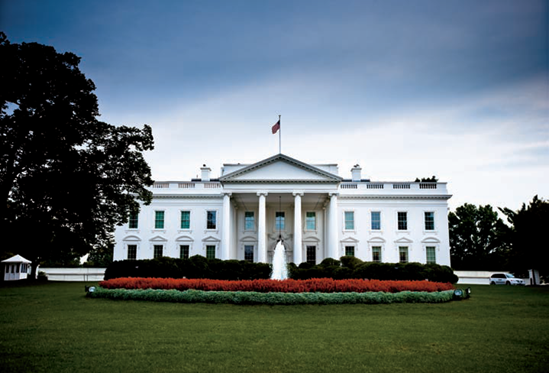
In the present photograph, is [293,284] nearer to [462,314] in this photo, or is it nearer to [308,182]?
[462,314]

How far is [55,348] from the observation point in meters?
8.62

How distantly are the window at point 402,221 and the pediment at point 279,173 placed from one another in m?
8.49

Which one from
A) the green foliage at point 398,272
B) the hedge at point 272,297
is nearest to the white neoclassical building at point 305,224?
the green foliage at point 398,272

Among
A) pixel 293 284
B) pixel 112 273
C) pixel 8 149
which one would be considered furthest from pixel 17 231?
pixel 293 284

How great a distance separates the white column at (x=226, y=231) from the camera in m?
35.1

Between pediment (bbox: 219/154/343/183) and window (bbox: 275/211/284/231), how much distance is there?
18.4 feet

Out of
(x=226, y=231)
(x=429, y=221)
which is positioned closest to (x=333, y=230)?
(x=226, y=231)

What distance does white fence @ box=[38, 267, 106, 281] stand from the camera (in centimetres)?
4216

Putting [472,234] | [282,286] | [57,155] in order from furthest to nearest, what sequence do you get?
1. [472,234]
2. [57,155]
3. [282,286]

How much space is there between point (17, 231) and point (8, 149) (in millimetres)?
5594

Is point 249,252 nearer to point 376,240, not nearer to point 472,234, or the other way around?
point 376,240

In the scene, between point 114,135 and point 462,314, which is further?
point 114,135

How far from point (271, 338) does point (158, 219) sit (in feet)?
Answer: 108

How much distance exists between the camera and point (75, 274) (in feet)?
141
